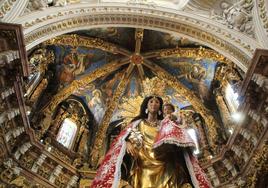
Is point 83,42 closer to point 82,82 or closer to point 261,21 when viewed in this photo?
point 82,82

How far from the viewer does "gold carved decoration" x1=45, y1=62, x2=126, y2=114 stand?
1275cm

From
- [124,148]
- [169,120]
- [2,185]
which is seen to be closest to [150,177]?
[124,148]

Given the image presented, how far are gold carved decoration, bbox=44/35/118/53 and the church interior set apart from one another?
42 millimetres

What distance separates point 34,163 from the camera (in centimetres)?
1030

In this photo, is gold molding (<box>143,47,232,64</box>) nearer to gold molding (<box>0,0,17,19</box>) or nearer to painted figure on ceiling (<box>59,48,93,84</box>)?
painted figure on ceiling (<box>59,48,93,84</box>)

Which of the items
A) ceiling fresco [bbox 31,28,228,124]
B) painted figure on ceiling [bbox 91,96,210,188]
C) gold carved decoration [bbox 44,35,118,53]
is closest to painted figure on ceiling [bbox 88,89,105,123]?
ceiling fresco [bbox 31,28,228,124]

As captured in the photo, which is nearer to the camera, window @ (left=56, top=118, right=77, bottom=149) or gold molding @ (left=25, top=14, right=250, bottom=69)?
gold molding @ (left=25, top=14, right=250, bottom=69)

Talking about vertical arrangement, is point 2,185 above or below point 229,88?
below

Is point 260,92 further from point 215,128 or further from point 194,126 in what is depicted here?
point 194,126

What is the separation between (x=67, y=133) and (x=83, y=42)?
3890 millimetres

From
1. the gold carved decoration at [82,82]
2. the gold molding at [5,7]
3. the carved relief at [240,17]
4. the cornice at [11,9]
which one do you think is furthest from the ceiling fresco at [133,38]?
the gold molding at [5,7]

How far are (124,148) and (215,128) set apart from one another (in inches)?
313

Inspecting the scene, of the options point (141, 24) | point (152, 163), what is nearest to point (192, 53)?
point (141, 24)

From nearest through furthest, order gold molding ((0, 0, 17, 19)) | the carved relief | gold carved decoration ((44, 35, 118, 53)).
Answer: gold molding ((0, 0, 17, 19)), the carved relief, gold carved decoration ((44, 35, 118, 53))
